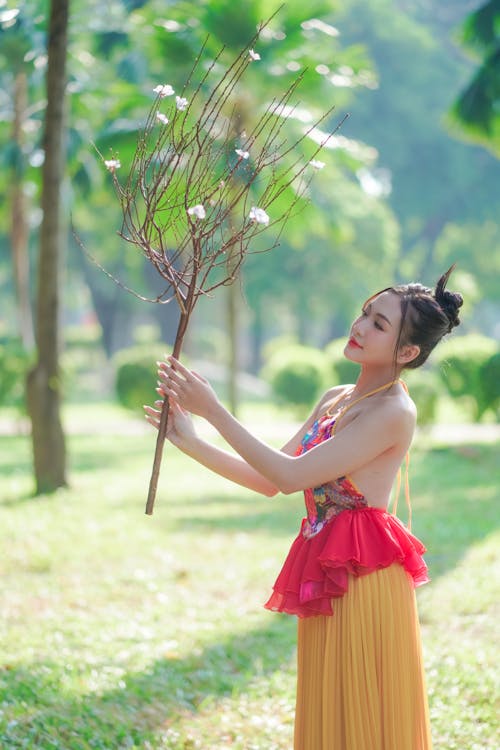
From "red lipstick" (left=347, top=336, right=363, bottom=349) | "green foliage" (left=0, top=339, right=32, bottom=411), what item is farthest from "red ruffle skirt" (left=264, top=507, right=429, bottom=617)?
"green foliage" (left=0, top=339, right=32, bottom=411)

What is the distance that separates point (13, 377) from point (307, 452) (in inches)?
618

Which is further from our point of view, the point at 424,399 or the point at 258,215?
the point at 424,399

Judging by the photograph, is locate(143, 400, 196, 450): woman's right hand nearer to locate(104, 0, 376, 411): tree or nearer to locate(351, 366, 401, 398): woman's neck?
locate(351, 366, 401, 398): woman's neck

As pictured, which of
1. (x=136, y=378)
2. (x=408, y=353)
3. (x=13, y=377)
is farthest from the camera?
(x=136, y=378)

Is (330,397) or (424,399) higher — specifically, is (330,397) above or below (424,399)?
above

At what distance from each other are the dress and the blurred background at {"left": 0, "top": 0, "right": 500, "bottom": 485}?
0.79 metres

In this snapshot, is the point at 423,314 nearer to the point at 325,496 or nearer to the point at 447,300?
the point at 447,300

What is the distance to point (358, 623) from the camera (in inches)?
A: 111

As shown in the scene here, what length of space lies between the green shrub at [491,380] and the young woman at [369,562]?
40.9ft

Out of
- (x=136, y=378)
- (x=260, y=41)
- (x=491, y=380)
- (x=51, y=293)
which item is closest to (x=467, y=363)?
(x=491, y=380)

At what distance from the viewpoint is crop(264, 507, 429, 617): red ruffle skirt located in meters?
2.80

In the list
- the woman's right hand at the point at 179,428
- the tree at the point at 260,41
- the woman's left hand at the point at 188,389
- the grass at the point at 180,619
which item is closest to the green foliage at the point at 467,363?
the grass at the point at 180,619

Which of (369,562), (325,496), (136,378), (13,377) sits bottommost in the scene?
(136,378)

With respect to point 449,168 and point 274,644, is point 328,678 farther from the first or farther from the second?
point 449,168
